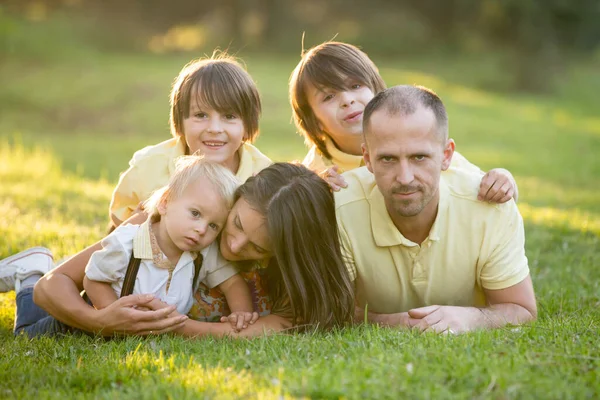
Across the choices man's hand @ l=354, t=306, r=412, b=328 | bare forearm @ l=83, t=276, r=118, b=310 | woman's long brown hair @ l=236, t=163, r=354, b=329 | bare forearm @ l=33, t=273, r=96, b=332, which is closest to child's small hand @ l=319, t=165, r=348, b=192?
woman's long brown hair @ l=236, t=163, r=354, b=329

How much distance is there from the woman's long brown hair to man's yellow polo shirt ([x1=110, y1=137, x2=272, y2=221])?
1.02m

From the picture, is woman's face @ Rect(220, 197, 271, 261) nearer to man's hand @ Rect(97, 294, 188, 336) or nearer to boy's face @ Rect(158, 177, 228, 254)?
boy's face @ Rect(158, 177, 228, 254)

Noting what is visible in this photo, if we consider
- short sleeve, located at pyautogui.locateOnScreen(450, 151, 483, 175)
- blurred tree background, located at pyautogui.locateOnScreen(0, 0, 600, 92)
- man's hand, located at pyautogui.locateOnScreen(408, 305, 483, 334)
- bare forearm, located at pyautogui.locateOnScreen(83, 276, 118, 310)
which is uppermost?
blurred tree background, located at pyautogui.locateOnScreen(0, 0, 600, 92)

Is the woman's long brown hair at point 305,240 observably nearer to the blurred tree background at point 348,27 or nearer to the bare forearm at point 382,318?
the bare forearm at point 382,318

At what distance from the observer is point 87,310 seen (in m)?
4.38

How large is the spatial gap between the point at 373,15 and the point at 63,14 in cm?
1583

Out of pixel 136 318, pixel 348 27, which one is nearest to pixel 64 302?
pixel 136 318

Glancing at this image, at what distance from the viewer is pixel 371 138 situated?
14.0ft

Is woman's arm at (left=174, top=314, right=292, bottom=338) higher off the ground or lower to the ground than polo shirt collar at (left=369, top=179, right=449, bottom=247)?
lower

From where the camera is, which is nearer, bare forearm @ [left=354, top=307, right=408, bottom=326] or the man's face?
the man's face

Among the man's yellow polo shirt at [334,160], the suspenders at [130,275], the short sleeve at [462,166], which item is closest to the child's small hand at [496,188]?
the short sleeve at [462,166]

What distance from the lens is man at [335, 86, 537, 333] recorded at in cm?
420

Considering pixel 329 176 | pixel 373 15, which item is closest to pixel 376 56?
pixel 373 15

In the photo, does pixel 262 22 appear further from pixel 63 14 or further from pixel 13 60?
pixel 13 60
